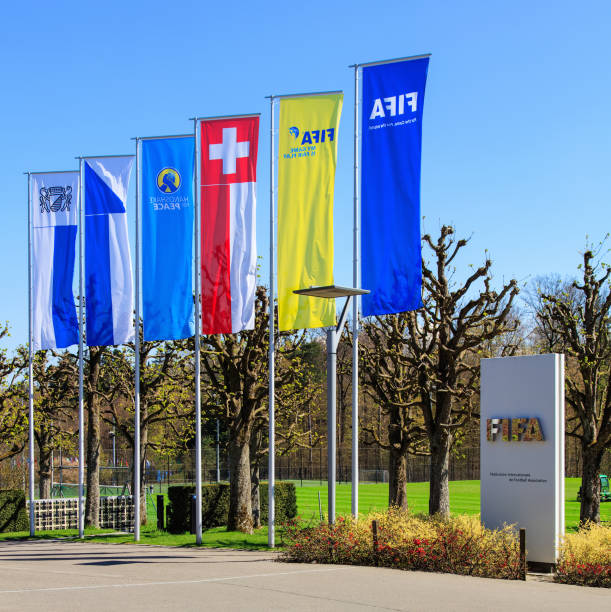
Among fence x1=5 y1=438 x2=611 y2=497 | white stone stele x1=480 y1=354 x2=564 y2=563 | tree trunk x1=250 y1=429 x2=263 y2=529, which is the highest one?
white stone stele x1=480 y1=354 x2=564 y2=563

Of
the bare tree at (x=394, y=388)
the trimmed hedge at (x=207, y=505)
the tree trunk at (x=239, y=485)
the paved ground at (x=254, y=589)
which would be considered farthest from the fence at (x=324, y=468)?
the paved ground at (x=254, y=589)

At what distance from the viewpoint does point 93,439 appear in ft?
94.4

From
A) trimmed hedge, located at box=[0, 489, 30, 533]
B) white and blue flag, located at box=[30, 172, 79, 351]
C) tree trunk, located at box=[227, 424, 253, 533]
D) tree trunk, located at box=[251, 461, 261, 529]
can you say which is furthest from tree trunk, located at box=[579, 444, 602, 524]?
trimmed hedge, located at box=[0, 489, 30, 533]

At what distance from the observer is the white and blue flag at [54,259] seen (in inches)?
1009

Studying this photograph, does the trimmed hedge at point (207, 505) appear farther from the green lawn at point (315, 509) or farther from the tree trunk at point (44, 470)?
the tree trunk at point (44, 470)

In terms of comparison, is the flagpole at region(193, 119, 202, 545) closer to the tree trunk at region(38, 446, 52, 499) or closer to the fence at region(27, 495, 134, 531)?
the fence at region(27, 495, 134, 531)

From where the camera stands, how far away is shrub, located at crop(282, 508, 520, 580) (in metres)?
15.7

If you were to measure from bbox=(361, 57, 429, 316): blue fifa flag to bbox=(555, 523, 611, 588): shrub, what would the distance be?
18.6 feet

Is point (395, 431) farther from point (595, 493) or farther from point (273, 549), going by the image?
point (273, 549)

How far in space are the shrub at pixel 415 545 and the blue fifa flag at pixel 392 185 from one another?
14.8 feet

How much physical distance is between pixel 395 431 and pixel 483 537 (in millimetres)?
14236

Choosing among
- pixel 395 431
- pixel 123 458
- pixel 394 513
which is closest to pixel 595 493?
pixel 395 431

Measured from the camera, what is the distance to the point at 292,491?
32688 millimetres

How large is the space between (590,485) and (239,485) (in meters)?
10.5
